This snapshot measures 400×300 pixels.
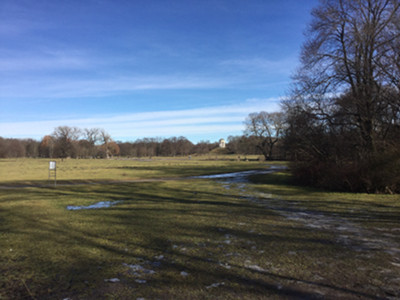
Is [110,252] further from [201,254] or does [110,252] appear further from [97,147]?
[97,147]

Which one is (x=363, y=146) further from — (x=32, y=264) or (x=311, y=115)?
(x=32, y=264)

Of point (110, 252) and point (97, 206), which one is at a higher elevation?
point (110, 252)

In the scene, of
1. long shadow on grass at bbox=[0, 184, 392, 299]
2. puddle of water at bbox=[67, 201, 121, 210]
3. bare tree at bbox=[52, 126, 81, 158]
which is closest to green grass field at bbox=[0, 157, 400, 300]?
long shadow on grass at bbox=[0, 184, 392, 299]

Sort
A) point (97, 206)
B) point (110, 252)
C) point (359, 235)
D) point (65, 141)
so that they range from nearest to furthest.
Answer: point (110, 252)
point (359, 235)
point (97, 206)
point (65, 141)

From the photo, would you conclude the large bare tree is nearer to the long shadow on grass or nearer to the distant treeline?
the long shadow on grass

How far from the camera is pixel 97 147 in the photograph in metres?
134

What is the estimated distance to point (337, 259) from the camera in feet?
16.2

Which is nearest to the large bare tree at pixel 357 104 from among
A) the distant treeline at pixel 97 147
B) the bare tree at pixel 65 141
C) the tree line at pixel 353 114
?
the tree line at pixel 353 114

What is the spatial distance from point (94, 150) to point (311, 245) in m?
133

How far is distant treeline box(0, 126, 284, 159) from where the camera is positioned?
112062 millimetres

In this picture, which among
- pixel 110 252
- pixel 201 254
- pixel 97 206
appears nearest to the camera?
pixel 201 254

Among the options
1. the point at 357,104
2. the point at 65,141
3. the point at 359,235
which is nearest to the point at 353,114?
the point at 357,104

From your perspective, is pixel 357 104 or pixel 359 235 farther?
pixel 357 104

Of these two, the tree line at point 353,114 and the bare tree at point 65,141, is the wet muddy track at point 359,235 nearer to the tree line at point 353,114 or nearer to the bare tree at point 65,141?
the tree line at point 353,114
